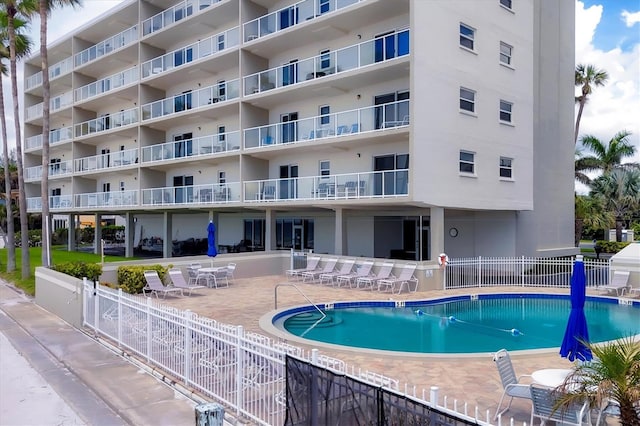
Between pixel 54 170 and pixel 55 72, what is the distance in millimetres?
8889

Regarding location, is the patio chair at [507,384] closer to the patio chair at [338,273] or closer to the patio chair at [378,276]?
A: the patio chair at [378,276]

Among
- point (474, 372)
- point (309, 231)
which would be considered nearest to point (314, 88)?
point (309, 231)

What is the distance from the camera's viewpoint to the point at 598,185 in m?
39.6

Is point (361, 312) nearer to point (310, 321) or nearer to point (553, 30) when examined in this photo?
point (310, 321)

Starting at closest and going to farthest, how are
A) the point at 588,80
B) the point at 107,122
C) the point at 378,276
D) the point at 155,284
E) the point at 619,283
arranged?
1. the point at 155,284
2. the point at 619,283
3. the point at 378,276
4. the point at 107,122
5. the point at 588,80

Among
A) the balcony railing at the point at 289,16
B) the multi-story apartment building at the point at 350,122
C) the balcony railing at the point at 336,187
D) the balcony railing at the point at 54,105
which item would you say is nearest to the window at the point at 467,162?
the multi-story apartment building at the point at 350,122

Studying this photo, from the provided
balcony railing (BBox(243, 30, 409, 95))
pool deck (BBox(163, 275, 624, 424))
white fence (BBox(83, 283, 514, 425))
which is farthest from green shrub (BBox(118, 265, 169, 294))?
balcony railing (BBox(243, 30, 409, 95))

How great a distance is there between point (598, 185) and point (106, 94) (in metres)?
38.7

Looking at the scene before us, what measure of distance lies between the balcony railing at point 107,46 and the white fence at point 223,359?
1175 inches

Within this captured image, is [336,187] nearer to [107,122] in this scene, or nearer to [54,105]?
[107,122]

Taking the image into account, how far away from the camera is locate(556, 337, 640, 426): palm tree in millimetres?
5020

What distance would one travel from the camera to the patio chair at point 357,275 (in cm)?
2070

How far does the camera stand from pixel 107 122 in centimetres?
3806

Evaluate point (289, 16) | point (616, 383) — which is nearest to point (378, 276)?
point (289, 16)
